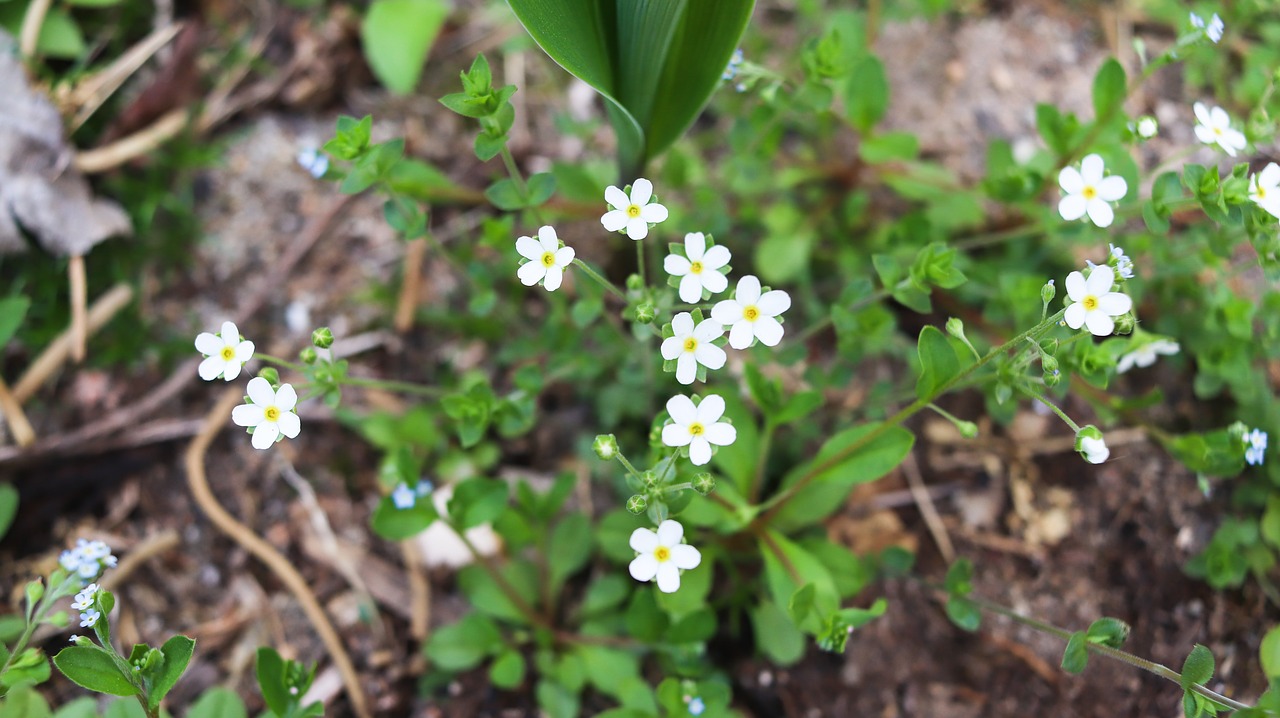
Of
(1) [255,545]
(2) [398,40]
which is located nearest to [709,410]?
(1) [255,545]

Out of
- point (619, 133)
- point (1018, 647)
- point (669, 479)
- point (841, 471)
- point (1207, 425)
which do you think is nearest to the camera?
point (669, 479)

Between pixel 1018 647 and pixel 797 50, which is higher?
pixel 797 50

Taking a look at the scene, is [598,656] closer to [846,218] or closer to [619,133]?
[619,133]

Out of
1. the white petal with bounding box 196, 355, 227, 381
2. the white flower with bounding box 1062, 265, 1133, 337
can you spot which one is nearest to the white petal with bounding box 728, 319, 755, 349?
the white flower with bounding box 1062, 265, 1133, 337

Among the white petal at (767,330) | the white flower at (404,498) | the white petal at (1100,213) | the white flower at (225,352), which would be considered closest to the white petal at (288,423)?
the white flower at (225,352)

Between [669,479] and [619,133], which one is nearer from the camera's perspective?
[669,479]

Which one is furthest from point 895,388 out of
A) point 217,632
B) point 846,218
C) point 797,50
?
point 217,632

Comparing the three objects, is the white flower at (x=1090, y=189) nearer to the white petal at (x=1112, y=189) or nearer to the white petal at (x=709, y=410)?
the white petal at (x=1112, y=189)

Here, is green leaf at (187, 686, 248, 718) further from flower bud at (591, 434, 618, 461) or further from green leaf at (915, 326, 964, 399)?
green leaf at (915, 326, 964, 399)
